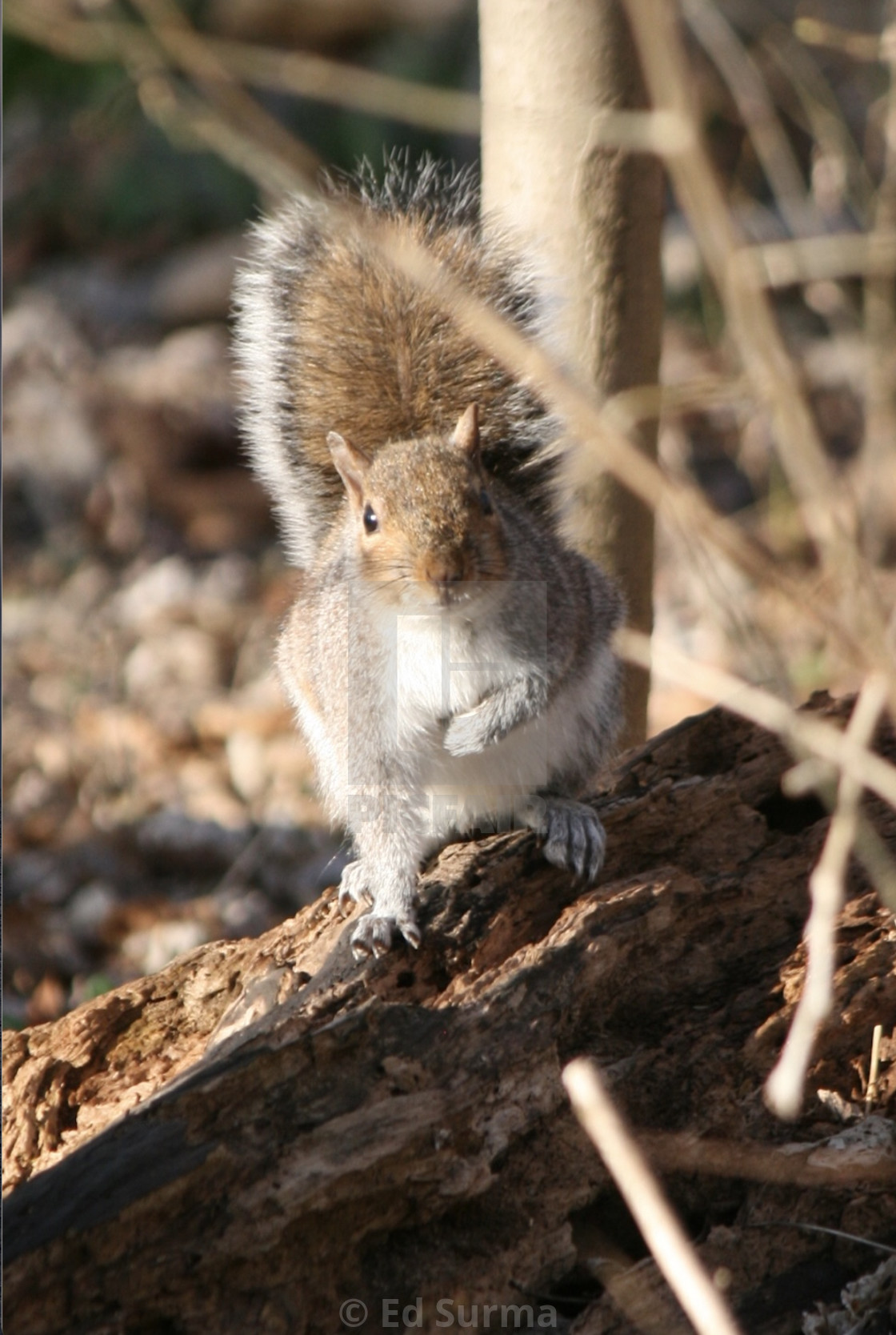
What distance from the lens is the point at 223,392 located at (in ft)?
17.5

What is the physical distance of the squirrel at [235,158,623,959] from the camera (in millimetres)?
2080

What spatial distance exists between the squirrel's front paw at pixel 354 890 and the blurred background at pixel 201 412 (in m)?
0.75

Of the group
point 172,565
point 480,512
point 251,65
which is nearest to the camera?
point 251,65

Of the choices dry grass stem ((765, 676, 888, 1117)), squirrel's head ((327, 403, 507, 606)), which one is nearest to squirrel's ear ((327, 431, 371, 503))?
squirrel's head ((327, 403, 507, 606))

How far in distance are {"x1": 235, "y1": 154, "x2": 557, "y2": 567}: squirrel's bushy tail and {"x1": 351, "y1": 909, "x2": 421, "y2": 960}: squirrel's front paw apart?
80cm

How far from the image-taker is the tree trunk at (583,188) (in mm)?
2340

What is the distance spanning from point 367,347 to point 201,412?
296cm

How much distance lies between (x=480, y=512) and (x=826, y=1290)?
112cm

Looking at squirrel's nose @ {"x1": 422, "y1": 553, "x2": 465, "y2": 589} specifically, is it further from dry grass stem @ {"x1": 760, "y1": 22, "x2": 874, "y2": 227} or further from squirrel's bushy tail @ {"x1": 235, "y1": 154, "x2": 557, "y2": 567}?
dry grass stem @ {"x1": 760, "y1": 22, "x2": 874, "y2": 227}

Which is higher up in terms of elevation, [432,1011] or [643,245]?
[643,245]

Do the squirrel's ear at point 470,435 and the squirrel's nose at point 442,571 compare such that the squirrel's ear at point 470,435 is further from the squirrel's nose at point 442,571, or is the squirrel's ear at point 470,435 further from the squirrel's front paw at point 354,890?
the squirrel's front paw at point 354,890

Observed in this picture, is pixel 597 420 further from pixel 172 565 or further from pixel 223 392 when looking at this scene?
pixel 223 392

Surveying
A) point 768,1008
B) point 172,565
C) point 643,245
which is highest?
point 643,245

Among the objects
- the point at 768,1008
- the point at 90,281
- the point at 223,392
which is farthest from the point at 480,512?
the point at 90,281
